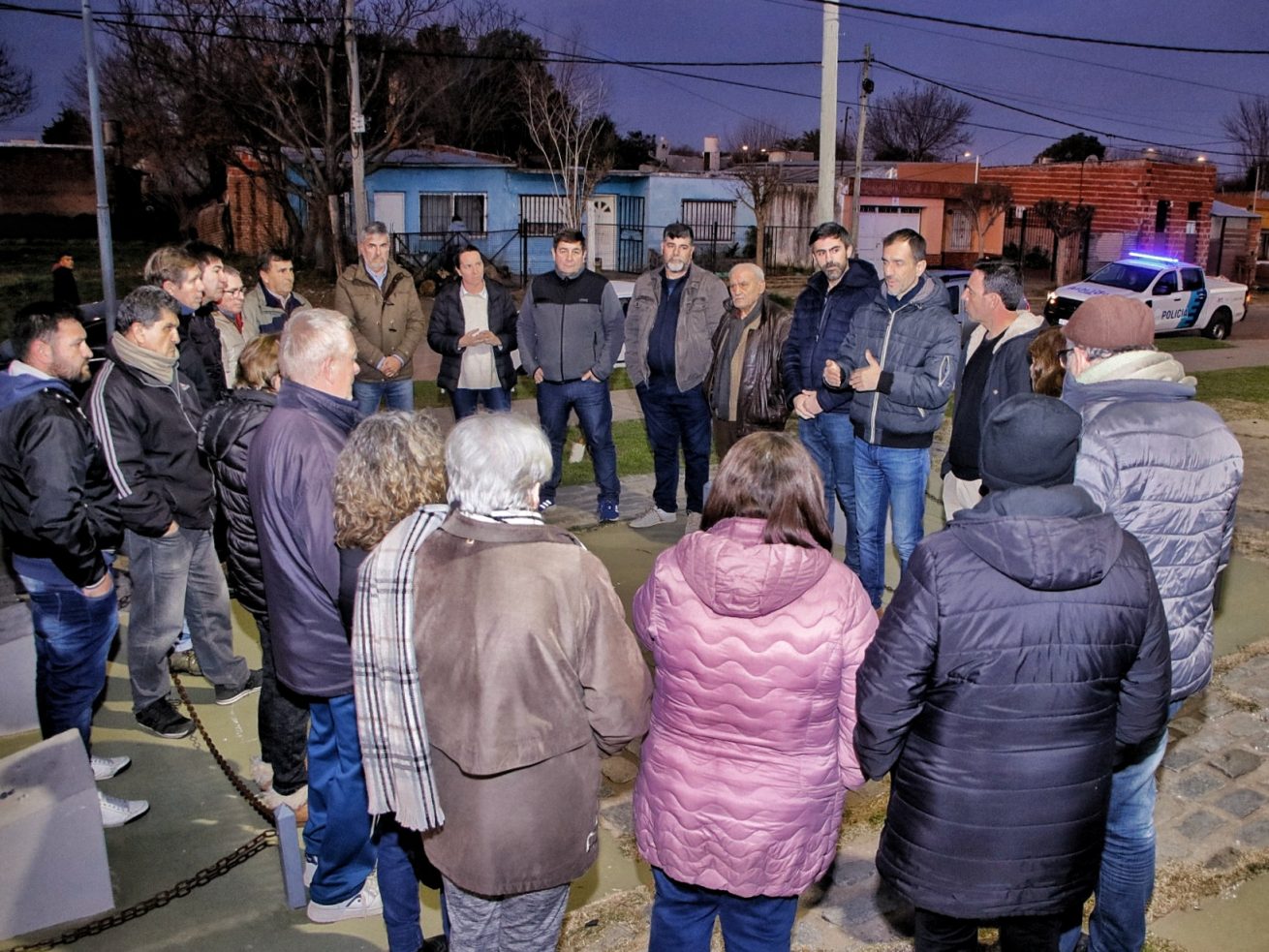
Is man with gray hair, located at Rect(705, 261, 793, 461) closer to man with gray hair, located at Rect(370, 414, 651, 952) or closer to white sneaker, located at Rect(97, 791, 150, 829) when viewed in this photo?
white sneaker, located at Rect(97, 791, 150, 829)

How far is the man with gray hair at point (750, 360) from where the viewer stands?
21.5ft

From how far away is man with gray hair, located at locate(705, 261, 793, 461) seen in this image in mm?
6555

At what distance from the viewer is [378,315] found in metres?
7.75

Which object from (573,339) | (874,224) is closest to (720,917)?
(573,339)

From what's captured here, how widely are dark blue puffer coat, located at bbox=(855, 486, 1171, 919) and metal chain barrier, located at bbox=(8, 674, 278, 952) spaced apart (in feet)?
7.95

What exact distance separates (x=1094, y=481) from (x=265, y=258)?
546 cm

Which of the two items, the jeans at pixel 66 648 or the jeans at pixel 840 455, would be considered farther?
the jeans at pixel 840 455

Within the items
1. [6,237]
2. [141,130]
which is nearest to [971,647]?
[141,130]

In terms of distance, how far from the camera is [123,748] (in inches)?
186

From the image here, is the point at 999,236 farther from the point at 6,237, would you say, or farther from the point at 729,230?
the point at 6,237

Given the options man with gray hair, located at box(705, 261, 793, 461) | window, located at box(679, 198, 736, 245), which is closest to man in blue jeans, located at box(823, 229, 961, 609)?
man with gray hair, located at box(705, 261, 793, 461)

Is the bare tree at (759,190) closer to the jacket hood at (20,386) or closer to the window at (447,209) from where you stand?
the window at (447,209)

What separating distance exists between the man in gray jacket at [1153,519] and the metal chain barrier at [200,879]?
109 inches

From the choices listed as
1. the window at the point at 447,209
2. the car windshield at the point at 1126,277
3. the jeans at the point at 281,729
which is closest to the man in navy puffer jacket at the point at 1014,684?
the jeans at the point at 281,729
